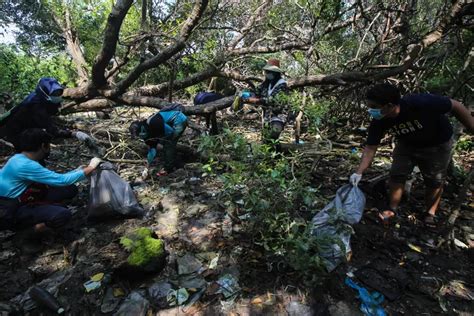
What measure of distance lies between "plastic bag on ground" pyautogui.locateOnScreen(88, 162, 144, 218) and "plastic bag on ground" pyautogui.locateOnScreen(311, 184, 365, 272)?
1.72m

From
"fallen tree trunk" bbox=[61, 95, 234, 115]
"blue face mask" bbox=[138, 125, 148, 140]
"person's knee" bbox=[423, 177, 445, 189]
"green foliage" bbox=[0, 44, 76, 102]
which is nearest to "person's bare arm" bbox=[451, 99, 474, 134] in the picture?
"person's knee" bbox=[423, 177, 445, 189]

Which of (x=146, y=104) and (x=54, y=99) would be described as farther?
(x=146, y=104)

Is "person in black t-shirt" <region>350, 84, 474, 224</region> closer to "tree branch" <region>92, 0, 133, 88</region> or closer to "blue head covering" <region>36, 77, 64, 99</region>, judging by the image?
"tree branch" <region>92, 0, 133, 88</region>

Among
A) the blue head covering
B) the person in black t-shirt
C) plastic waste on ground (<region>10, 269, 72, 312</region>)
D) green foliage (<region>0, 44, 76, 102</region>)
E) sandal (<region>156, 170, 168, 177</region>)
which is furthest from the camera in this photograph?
green foliage (<region>0, 44, 76, 102</region>)

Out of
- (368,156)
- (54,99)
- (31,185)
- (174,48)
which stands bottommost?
(31,185)

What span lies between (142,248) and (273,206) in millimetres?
1003

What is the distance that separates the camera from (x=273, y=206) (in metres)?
2.39

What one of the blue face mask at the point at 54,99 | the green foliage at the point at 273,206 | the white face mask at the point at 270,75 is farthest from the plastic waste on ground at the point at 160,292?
the white face mask at the point at 270,75

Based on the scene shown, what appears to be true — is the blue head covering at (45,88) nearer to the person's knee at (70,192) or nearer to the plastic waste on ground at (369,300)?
the person's knee at (70,192)

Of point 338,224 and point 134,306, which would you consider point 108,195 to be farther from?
point 338,224

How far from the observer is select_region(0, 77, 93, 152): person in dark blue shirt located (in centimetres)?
339

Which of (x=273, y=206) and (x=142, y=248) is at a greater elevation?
(x=273, y=206)

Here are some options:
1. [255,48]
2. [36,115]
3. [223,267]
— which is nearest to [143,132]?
[36,115]

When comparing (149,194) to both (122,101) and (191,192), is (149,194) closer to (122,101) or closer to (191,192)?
(191,192)
